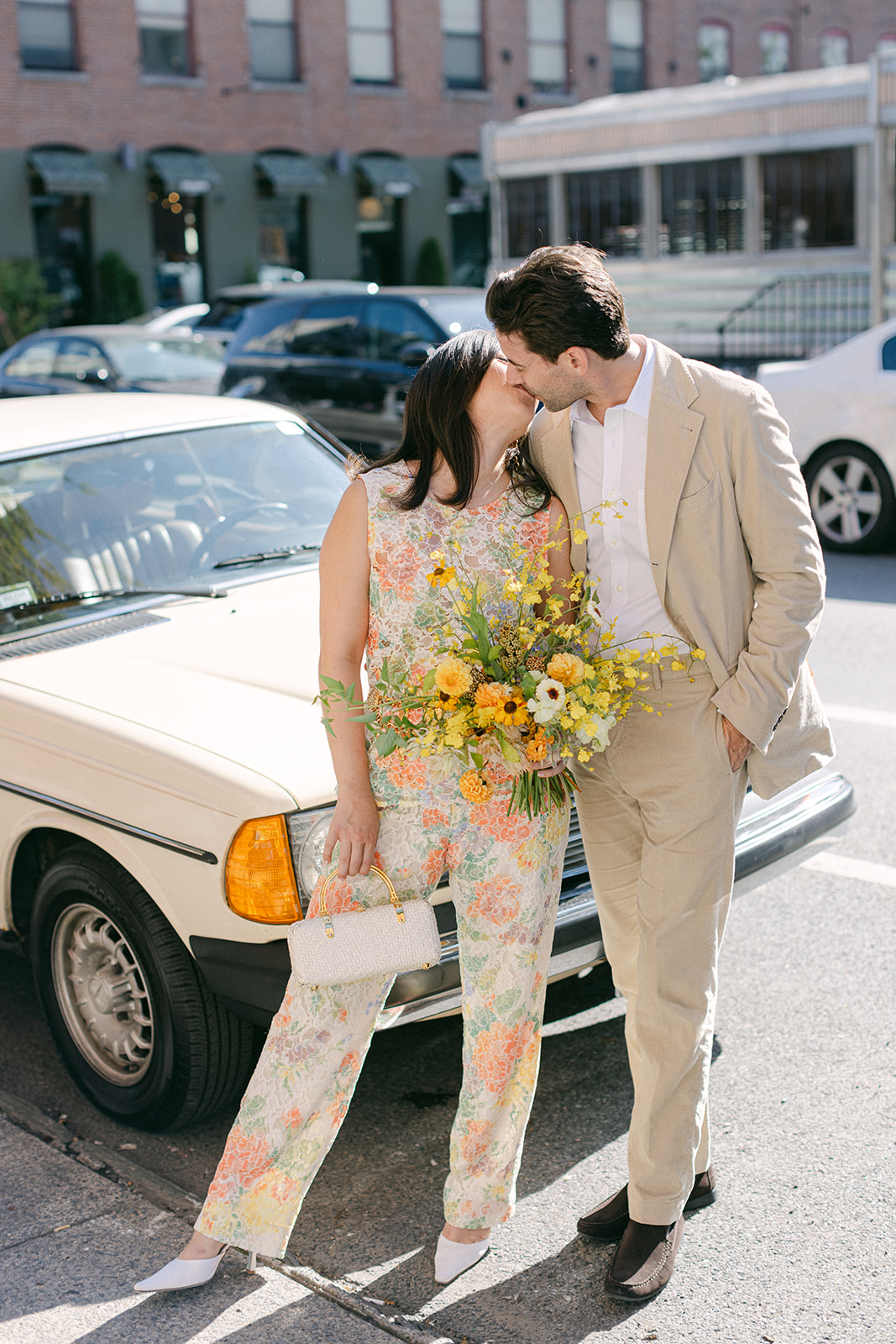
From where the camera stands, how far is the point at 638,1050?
287 centimetres

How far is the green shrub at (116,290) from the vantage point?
28.6m

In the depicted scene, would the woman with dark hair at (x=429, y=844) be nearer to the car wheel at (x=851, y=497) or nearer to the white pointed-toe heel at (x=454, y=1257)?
the white pointed-toe heel at (x=454, y=1257)

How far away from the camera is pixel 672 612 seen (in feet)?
9.05

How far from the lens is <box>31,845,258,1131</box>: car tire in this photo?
3.29 metres

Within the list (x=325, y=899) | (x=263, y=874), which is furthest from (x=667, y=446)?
(x=263, y=874)

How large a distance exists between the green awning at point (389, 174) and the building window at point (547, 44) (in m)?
4.13


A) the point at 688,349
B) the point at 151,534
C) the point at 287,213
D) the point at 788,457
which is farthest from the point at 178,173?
the point at 788,457

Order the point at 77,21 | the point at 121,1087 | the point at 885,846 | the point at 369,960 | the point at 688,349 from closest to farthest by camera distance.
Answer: the point at 369,960 → the point at 121,1087 → the point at 885,846 → the point at 688,349 → the point at 77,21

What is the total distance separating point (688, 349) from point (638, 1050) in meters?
15.6

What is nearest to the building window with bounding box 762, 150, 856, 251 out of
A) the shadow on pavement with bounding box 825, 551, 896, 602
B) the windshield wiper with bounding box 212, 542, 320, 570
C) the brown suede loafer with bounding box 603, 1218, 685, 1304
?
the shadow on pavement with bounding box 825, 551, 896, 602

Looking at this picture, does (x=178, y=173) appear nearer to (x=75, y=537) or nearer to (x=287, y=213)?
(x=287, y=213)

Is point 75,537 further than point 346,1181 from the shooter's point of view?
Yes

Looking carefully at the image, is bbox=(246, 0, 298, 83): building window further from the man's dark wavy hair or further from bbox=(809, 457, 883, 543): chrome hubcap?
the man's dark wavy hair

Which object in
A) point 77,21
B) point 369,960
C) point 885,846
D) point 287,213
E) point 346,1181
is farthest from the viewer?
point 287,213
